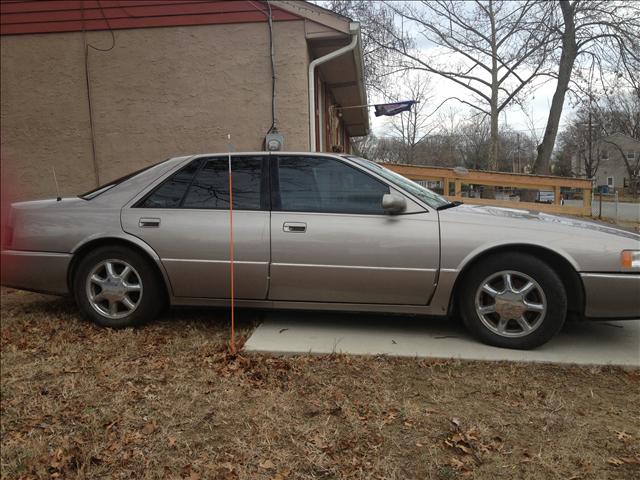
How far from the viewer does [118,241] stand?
13.7 feet

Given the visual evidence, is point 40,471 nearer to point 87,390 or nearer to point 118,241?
point 87,390

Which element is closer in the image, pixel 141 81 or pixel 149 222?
pixel 149 222

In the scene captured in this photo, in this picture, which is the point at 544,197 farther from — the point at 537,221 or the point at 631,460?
the point at 631,460

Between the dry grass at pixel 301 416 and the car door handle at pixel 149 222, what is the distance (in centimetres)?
98

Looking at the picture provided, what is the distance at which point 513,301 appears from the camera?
3.60 m

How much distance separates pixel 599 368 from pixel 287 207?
251cm

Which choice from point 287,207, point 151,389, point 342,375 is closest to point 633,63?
point 287,207

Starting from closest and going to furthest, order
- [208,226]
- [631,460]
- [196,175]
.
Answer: [631,460]
[208,226]
[196,175]

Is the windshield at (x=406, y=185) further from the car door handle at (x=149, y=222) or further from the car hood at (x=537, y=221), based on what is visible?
the car door handle at (x=149, y=222)

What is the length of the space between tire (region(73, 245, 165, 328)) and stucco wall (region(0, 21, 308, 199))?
385cm

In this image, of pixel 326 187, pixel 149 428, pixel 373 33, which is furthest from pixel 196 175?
pixel 373 33

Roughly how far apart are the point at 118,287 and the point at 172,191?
0.92 meters

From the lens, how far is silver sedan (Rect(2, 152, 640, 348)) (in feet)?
11.7

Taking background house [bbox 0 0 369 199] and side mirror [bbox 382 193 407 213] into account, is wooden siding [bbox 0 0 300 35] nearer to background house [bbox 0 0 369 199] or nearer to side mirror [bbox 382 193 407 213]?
background house [bbox 0 0 369 199]
